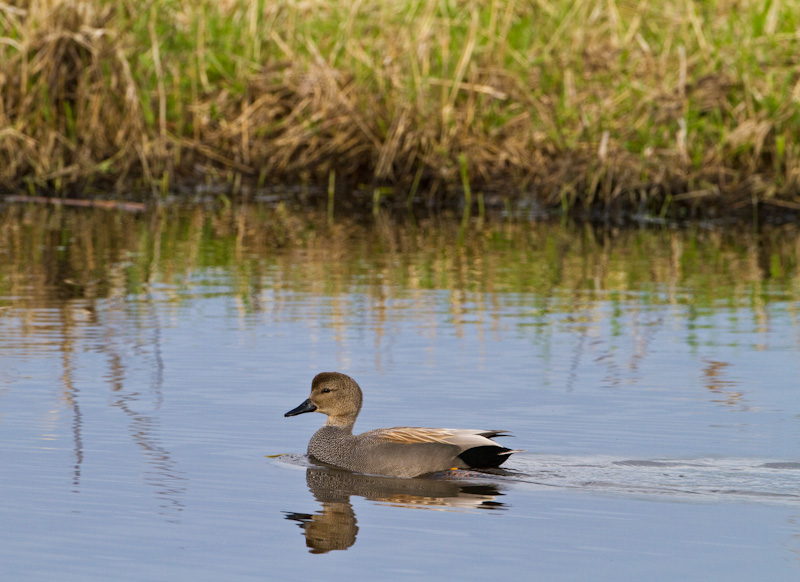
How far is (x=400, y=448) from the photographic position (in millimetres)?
5910

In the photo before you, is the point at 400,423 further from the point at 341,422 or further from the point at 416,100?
the point at 416,100

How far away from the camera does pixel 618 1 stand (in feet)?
52.3

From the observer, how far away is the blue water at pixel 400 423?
4.71 m

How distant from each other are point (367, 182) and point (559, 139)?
264 cm

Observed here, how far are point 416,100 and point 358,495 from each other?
981 cm

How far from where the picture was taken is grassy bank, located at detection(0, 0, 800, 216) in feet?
47.6

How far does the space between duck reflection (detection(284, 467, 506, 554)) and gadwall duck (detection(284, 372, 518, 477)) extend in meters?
0.05

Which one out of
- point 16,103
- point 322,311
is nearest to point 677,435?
point 322,311

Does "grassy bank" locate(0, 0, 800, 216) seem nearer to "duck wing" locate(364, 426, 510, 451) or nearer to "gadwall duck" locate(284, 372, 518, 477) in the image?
"gadwall duck" locate(284, 372, 518, 477)

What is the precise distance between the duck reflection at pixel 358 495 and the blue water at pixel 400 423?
0.02 meters

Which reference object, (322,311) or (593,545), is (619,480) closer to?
(593,545)

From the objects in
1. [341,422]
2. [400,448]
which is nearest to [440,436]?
[400,448]

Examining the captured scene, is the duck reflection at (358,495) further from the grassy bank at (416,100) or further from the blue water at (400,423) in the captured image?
the grassy bank at (416,100)

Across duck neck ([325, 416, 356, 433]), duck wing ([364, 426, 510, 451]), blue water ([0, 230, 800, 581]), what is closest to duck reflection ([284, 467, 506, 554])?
blue water ([0, 230, 800, 581])
